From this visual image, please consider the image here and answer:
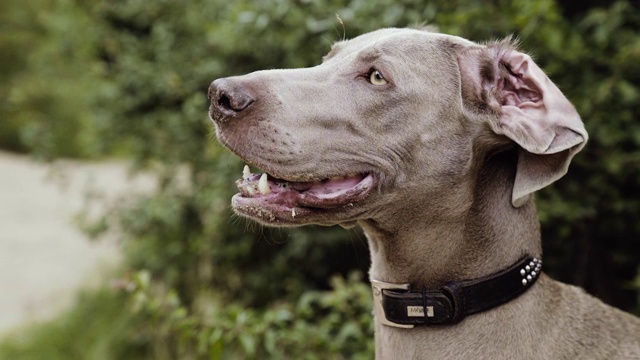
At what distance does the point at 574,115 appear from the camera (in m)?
2.45

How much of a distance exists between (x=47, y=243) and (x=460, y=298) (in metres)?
7.38

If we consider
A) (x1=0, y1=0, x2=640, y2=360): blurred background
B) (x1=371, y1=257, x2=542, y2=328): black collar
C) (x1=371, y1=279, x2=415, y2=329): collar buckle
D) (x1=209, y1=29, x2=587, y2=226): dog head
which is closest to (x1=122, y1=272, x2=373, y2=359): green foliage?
(x1=0, y1=0, x2=640, y2=360): blurred background

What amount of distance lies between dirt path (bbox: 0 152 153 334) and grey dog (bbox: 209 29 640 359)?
11.4 ft

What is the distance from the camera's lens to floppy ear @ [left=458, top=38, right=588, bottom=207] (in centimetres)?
242

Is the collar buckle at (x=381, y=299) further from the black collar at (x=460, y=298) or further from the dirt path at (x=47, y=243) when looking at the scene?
the dirt path at (x=47, y=243)

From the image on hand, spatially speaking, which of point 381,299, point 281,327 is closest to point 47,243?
point 281,327

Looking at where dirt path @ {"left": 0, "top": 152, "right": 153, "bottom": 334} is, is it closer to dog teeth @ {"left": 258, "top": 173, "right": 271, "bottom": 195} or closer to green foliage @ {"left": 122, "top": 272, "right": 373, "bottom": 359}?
green foliage @ {"left": 122, "top": 272, "right": 373, "bottom": 359}

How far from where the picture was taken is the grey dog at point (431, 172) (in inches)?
97.2

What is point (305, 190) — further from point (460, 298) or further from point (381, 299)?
point (460, 298)

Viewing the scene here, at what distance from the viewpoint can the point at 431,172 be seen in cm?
257

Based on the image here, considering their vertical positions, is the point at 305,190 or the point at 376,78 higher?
the point at 376,78

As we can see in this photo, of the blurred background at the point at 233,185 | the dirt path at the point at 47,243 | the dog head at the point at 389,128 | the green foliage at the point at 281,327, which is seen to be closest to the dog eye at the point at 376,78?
the dog head at the point at 389,128

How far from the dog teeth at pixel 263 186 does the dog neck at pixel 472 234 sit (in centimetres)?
37

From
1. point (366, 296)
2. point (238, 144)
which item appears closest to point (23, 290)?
point (366, 296)
